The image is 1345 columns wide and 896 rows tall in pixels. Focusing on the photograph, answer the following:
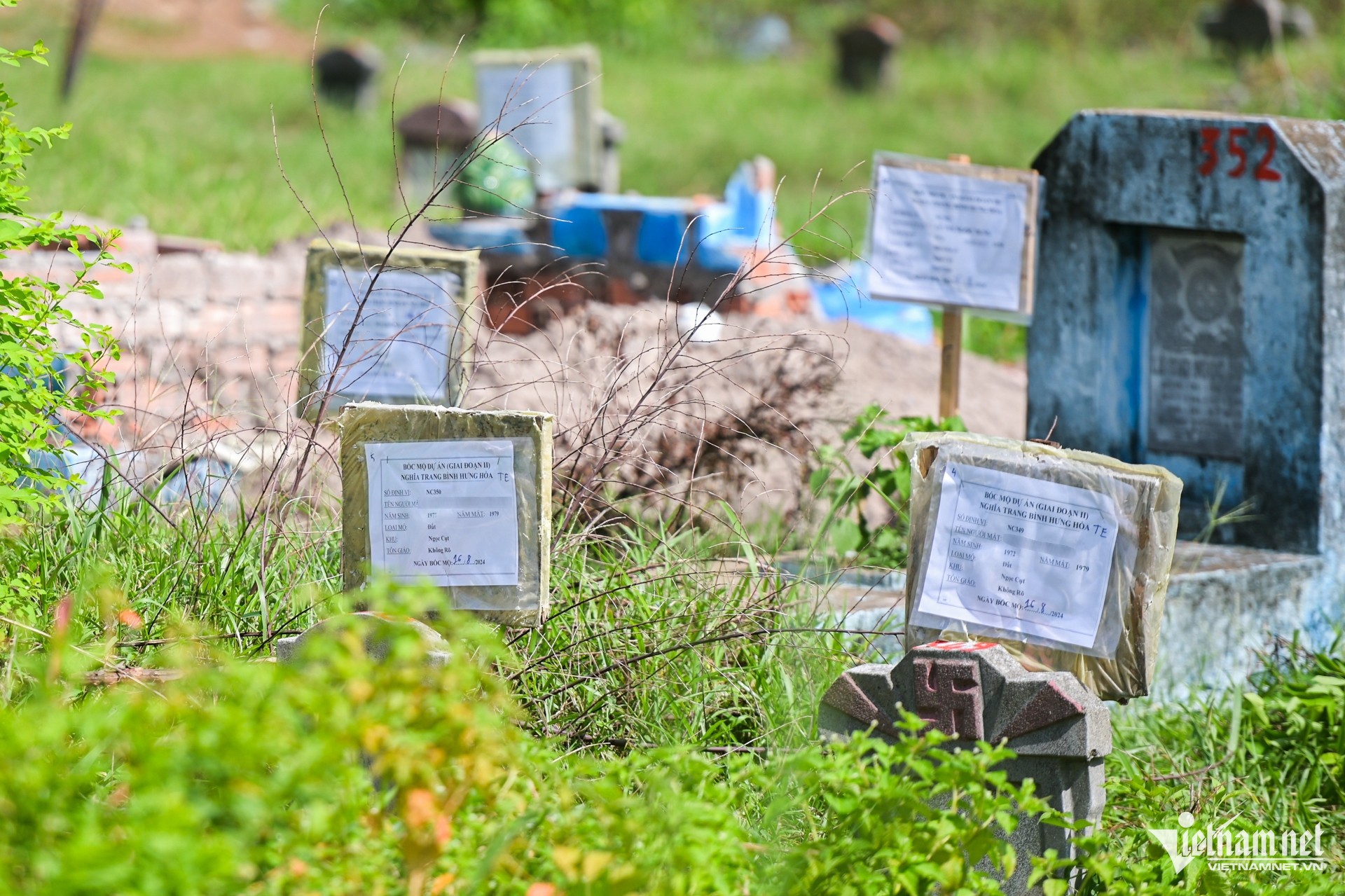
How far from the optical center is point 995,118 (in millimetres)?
14758

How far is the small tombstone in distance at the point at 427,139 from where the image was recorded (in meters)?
9.87

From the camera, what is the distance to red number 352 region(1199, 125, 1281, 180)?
373 centimetres

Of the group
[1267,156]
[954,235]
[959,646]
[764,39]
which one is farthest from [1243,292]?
[764,39]

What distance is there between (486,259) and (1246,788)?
541 centimetres

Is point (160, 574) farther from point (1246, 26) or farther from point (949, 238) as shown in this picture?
point (1246, 26)

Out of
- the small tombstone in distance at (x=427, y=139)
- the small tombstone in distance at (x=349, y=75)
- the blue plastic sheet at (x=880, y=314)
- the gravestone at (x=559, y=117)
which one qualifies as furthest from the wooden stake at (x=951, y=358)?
the small tombstone in distance at (x=349, y=75)

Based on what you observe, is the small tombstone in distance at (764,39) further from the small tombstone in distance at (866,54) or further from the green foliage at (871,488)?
the green foliage at (871,488)

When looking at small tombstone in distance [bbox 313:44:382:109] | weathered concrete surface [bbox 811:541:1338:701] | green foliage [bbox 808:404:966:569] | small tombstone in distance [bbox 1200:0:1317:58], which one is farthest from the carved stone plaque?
small tombstone in distance [bbox 313:44:382:109]

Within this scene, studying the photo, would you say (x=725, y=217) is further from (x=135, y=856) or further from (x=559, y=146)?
(x=135, y=856)

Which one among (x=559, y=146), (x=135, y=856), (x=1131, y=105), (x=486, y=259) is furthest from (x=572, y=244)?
(x=1131, y=105)

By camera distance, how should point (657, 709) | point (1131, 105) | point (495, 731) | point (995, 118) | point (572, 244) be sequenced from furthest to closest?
1. point (995, 118)
2. point (1131, 105)
3. point (572, 244)
4. point (657, 709)
5. point (495, 731)

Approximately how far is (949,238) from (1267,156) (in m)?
0.89

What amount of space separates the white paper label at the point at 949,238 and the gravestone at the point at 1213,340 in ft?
1.56

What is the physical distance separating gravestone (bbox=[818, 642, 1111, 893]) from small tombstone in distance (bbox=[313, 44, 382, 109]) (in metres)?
13.3
